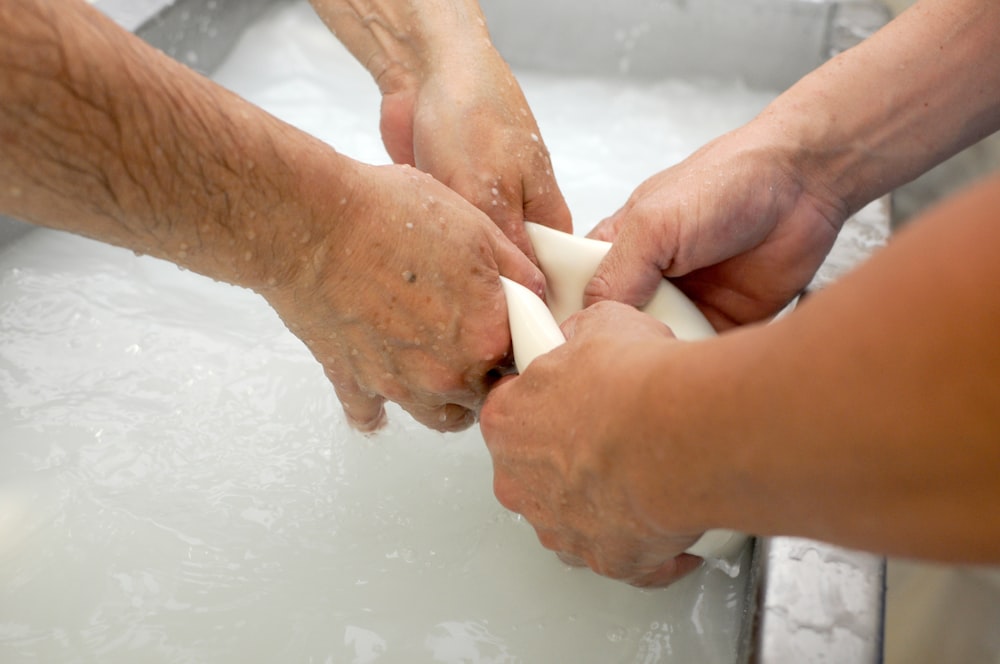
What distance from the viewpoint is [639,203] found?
3.82 feet

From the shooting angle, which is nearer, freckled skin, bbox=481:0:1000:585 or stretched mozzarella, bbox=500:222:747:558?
freckled skin, bbox=481:0:1000:585

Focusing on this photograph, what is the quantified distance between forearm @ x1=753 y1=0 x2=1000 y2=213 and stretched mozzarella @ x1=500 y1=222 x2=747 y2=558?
0.87 feet

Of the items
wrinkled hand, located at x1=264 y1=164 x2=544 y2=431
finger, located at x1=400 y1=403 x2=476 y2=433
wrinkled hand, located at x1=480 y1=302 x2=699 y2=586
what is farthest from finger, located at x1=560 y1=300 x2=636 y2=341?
finger, located at x1=400 y1=403 x2=476 y2=433

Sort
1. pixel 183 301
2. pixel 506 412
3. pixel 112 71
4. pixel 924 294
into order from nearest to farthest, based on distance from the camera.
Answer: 1. pixel 924 294
2. pixel 112 71
3. pixel 506 412
4. pixel 183 301

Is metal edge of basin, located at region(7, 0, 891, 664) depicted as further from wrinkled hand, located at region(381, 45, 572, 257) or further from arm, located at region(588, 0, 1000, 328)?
wrinkled hand, located at region(381, 45, 572, 257)

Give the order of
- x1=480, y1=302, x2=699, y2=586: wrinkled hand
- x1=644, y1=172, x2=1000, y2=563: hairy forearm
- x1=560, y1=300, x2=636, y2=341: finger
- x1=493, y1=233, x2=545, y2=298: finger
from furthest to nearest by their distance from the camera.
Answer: x1=493, y1=233, x2=545, y2=298: finger, x1=560, y1=300, x2=636, y2=341: finger, x1=480, y1=302, x2=699, y2=586: wrinkled hand, x1=644, y1=172, x2=1000, y2=563: hairy forearm

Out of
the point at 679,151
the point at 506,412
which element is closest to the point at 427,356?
the point at 506,412

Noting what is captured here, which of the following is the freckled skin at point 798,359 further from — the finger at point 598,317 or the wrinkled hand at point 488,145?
the wrinkled hand at point 488,145

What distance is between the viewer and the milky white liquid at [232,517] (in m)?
1.00

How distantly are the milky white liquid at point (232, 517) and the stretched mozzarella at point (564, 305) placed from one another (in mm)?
109

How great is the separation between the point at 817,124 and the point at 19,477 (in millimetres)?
1213

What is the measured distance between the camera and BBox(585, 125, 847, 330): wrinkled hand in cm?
110

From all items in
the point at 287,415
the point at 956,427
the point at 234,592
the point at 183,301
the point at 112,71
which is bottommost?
the point at 234,592

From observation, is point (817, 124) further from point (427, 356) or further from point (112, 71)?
point (112, 71)
